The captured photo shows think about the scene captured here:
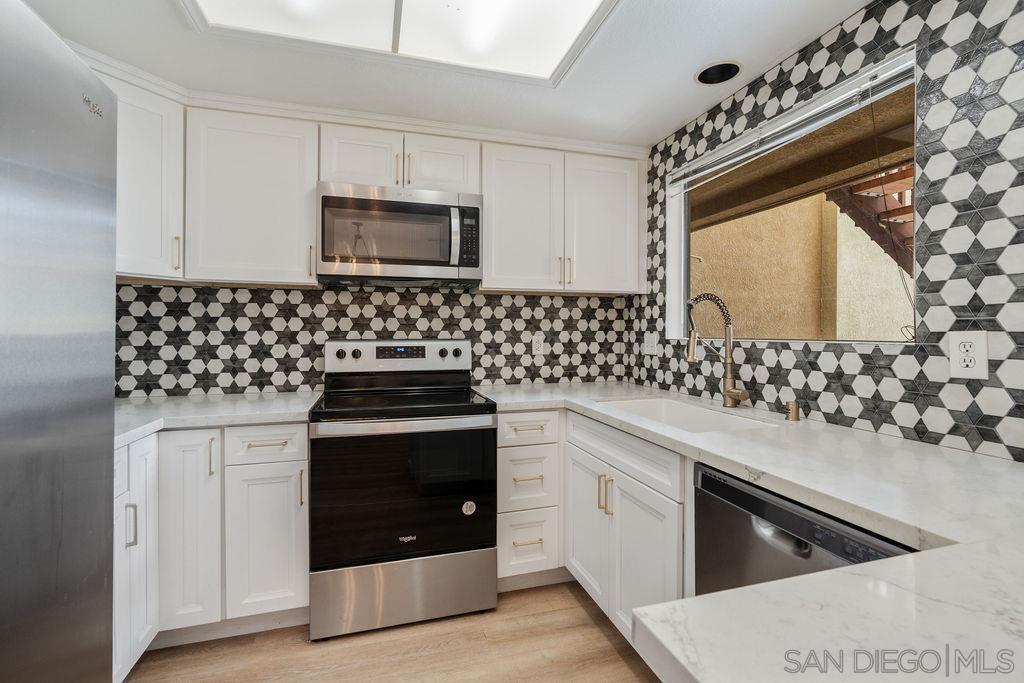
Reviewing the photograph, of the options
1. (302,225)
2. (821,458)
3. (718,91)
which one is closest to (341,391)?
(302,225)

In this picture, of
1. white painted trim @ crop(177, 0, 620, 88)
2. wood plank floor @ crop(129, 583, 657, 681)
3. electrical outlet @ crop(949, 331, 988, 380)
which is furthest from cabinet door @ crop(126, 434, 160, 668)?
electrical outlet @ crop(949, 331, 988, 380)

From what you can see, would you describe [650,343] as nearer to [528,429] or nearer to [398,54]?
[528,429]

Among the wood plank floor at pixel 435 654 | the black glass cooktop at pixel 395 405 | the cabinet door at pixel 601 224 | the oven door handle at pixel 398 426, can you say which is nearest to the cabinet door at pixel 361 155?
the cabinet door at pixel 601 224

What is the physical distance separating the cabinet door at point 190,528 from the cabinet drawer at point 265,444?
48 mm

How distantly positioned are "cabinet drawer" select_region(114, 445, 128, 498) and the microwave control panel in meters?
1.41

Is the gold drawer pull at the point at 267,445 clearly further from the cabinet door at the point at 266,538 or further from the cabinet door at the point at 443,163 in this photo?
the cabinet door at the point at 443,163

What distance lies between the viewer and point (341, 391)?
7.55 ft

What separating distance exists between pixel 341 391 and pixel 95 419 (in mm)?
1384

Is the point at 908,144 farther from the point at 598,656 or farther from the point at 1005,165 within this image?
the point at 598,656

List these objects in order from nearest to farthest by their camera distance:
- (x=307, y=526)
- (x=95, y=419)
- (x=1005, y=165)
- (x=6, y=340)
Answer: (x=6, y=340)
(x=95, y=419)
(x=1005, y=165)
(x=307, y=526)

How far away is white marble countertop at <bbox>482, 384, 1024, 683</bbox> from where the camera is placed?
1.43 ft

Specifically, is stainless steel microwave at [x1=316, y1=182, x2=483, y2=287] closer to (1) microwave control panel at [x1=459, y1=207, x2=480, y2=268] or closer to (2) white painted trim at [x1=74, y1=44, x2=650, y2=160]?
(1) microwave control panel at [x1=459, y1=207, x2=480, y2=268]

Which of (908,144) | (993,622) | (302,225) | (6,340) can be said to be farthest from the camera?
(302,225)

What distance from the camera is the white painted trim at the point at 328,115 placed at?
5.81ft
